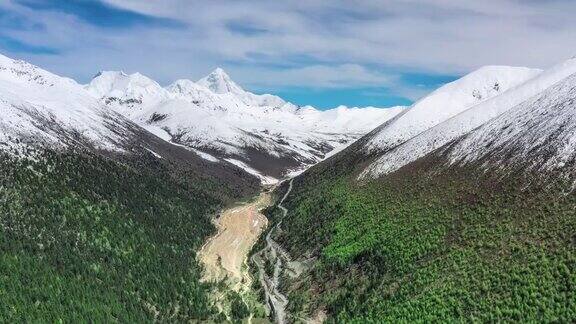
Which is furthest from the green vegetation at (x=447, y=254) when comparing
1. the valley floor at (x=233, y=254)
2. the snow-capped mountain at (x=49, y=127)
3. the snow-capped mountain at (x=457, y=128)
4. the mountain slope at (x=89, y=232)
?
the snow-capped mountain at (x=49, y=127)

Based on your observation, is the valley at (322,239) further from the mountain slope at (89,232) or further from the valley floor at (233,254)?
the valley floor at (233,254)

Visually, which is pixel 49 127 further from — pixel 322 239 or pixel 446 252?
pixel 446 252

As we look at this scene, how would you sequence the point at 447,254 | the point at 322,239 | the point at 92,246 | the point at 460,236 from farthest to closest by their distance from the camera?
the point at 322,239
the point at 92,246
the point at 460,236
the point at 447,254

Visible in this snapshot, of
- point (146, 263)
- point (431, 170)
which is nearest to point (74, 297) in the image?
point (146, 263)

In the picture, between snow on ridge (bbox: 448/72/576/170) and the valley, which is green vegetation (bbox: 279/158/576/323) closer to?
the valley

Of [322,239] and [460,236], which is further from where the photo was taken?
[322,239]

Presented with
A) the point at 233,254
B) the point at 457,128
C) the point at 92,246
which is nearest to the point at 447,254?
the point at 233,254

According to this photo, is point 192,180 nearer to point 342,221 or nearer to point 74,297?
point 342,221

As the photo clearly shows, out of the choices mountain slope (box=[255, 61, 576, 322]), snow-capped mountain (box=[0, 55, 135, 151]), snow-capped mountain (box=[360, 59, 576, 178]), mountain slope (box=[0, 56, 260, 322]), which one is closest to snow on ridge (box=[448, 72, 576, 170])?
mountain slope (box=[255, 61, 576, 322])
